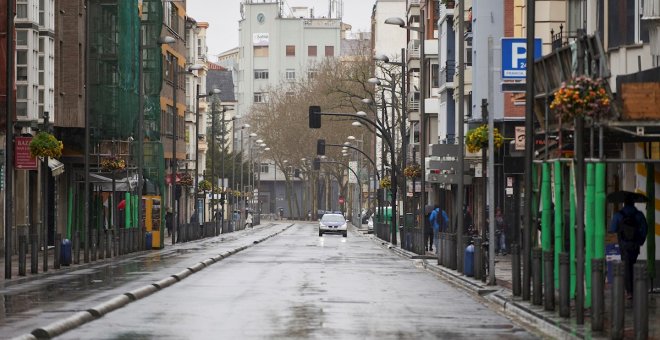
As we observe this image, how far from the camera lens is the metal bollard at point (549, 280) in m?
23.5

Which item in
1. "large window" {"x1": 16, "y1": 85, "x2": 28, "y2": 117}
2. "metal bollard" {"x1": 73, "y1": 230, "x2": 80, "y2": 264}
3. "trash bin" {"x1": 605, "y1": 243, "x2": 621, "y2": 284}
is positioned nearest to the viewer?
"trash bin" {"x1": 605, "y1": 243, "x2": 621, "y2": 284}

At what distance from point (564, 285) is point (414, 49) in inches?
3025

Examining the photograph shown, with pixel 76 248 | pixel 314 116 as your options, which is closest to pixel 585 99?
pixel 76 248

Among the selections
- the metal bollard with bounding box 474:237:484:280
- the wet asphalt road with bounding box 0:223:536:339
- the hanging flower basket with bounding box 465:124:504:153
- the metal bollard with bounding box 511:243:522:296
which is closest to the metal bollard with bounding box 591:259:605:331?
the wet asphalt road with bounding box 0:223:536:339

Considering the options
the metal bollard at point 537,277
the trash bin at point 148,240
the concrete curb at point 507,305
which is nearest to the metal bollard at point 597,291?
the concrete curb at point 507,305

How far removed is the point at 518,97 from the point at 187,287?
16356mm

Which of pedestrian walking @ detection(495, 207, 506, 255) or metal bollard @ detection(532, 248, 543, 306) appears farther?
pedestrian walking @ detection(495, 207, 506, 255)

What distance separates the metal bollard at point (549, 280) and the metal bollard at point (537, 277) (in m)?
0.97

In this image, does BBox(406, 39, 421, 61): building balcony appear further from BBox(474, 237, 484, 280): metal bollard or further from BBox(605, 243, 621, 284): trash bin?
BBox(605, 243, 621, 284): trash bin

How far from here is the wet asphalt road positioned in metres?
20.5

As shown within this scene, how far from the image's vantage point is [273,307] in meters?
25.4

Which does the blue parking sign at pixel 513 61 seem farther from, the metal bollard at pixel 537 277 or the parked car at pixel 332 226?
the parked car at pixel 332 226

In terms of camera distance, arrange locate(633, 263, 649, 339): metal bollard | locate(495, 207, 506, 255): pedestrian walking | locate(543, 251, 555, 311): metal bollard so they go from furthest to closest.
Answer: locate(495, 207, 506, 255): pedestrian walking, locate(543, 251, 555, 311): metal bollard, locate(633, 263, 649, 339): metal bollard

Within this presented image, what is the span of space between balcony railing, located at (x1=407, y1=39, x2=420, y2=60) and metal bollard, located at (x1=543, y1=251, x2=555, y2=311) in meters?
72.5
